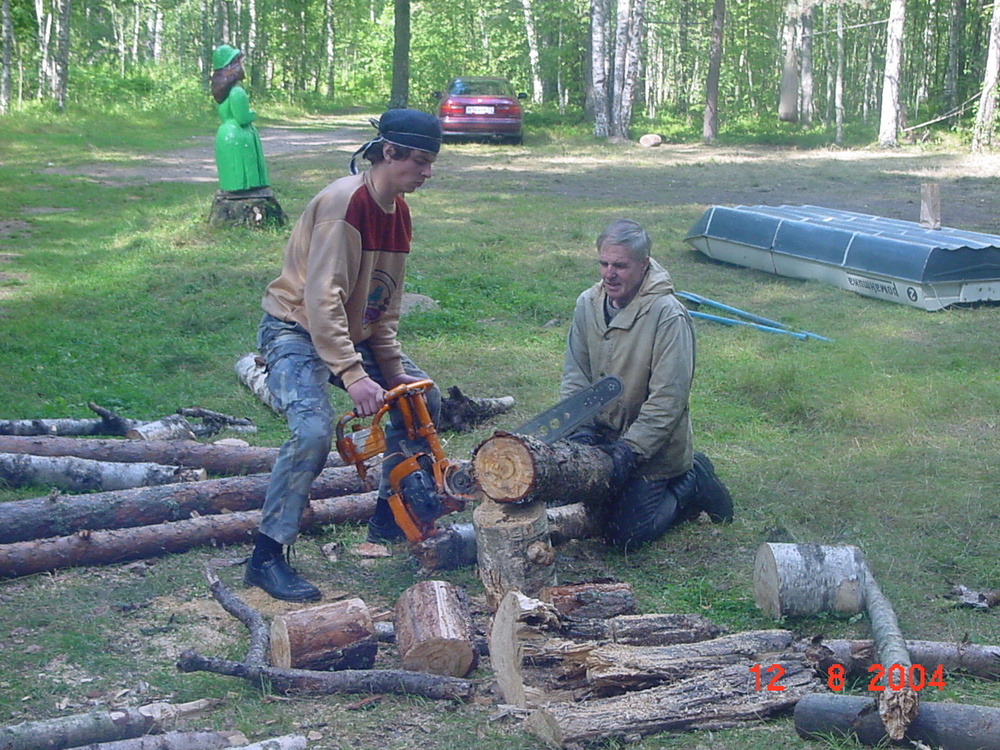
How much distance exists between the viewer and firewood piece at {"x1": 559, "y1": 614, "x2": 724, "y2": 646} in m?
3.62

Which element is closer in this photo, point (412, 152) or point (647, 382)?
point (412, 152)

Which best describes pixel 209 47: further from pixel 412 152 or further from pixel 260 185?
pixel 412 152

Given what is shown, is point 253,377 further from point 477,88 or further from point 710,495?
point 477,88

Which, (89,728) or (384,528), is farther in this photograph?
(384,528)

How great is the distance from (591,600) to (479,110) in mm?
21224

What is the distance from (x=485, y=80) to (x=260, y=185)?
43.9 feet

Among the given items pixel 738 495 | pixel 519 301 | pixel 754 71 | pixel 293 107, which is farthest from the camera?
pixel 754 71

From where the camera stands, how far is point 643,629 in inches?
145

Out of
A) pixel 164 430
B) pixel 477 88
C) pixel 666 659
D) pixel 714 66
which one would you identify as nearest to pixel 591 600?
pixel 666 659

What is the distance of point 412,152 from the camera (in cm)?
422

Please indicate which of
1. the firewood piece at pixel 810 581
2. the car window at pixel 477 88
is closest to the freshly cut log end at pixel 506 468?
the firewood piece at pixel 810 581

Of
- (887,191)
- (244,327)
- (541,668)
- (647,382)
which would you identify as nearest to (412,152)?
(647,382)

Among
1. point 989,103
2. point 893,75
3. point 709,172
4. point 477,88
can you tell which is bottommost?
point 709,172

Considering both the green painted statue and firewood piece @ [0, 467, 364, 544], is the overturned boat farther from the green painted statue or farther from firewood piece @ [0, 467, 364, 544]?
firewood piece @ [0, 467, 364, 544]
